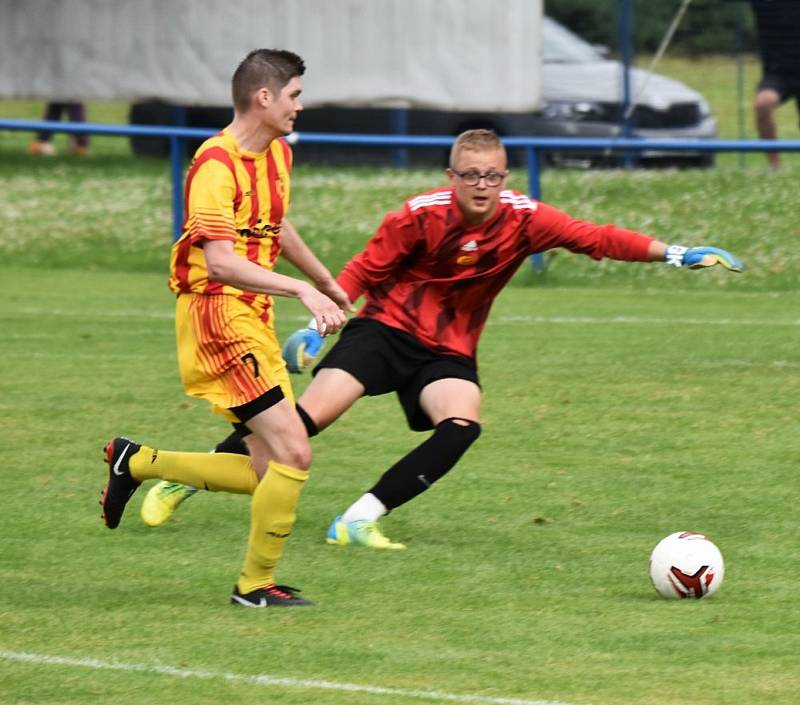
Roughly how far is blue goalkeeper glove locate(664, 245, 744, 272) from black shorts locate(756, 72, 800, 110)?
11081 millimetres

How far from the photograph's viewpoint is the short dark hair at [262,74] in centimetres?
637

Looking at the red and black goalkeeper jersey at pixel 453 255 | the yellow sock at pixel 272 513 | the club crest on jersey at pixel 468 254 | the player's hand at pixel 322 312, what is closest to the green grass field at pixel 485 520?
the yellow sock at pixel 272 513

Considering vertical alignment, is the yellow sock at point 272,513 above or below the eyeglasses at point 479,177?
below

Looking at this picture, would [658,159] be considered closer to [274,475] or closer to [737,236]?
[737,236]

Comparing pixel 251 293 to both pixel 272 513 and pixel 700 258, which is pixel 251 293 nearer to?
pixel 272 513

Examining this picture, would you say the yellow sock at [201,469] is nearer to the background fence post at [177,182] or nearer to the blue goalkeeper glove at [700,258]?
the blue goalkeeper glove at [700,258]

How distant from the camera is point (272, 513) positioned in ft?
20.2

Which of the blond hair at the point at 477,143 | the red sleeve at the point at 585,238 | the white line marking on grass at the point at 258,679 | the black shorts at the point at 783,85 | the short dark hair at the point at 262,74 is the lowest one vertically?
the white line marking on grass at the point at 258,679

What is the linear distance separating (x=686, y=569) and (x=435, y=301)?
176 cm

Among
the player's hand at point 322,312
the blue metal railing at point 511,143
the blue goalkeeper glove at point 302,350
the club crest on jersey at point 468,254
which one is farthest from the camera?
the blue metal railing at point 511,143

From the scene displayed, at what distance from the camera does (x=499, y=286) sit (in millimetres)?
7656

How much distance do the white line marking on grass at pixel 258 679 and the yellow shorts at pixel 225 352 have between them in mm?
1099

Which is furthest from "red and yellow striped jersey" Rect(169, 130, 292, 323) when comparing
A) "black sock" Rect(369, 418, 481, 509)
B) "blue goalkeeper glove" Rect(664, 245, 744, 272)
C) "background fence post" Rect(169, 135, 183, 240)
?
"background fence post" Rect(169, 135, 183, 240)

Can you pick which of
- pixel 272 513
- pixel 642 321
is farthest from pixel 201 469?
pixel 642 321
